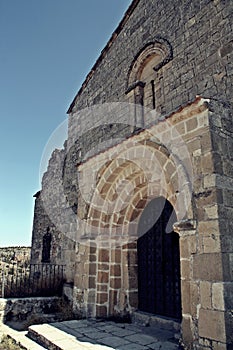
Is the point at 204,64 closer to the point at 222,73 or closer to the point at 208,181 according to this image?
the point at 222,73

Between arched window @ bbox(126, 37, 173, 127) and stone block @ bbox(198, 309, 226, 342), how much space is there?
169 inches

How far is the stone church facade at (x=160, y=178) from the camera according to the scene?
139 inches

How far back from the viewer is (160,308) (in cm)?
519

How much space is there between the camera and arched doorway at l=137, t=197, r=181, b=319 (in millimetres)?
5029

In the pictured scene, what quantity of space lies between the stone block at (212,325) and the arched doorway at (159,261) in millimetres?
1548

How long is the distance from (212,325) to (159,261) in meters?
2.21

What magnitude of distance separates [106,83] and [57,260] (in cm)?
542

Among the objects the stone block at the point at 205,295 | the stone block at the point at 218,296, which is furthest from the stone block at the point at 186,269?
the stone block at the point at 218,296

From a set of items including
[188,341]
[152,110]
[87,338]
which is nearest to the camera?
[188,341]

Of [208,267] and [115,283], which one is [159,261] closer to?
[115,283]

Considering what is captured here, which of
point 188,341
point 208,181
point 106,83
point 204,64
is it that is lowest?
point 188,341

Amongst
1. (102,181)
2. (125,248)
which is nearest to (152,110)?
(102,181)

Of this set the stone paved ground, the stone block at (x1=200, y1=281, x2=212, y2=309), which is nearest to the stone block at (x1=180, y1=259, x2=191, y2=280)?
the stone block at (x1=200, y1=281, x2=212, y2=309)

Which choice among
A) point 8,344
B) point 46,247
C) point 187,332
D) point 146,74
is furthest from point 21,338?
point 46,247
